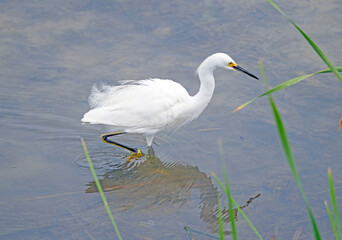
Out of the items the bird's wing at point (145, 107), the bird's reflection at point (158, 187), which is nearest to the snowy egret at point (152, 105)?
the bird's wing at point (145, 107)

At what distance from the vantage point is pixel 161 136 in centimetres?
499

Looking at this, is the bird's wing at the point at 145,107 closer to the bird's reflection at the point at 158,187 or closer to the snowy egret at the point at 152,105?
the snowy egret at the point at 152,105

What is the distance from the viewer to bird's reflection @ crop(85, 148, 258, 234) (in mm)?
3965

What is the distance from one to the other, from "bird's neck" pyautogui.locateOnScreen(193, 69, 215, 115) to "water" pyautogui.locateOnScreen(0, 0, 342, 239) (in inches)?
15.0

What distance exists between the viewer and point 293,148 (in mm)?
4629

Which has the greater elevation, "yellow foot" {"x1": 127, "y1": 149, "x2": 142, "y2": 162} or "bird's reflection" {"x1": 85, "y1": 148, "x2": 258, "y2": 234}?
"yellow foot" {"x1": 127, "y1": 149, "x2": 142, "y2": 162}

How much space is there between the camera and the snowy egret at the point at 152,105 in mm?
4414

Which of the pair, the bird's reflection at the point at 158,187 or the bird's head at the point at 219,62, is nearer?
the bird's reflection at the point at 158,187

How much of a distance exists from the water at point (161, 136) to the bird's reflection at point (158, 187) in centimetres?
1

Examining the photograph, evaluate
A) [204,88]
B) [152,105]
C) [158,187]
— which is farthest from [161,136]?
[158,187]

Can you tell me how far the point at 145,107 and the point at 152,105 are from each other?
6cm

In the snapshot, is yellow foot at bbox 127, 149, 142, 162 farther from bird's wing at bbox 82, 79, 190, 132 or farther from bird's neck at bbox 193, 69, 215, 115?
bird's neck at bbox 193, 69, 215, 115

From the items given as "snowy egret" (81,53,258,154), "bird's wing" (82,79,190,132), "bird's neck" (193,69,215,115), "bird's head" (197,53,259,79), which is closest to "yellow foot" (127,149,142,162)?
"snowy egret" (81,53,258,154)

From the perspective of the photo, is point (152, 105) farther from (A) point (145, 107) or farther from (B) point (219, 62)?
(B) point (219, 62)
